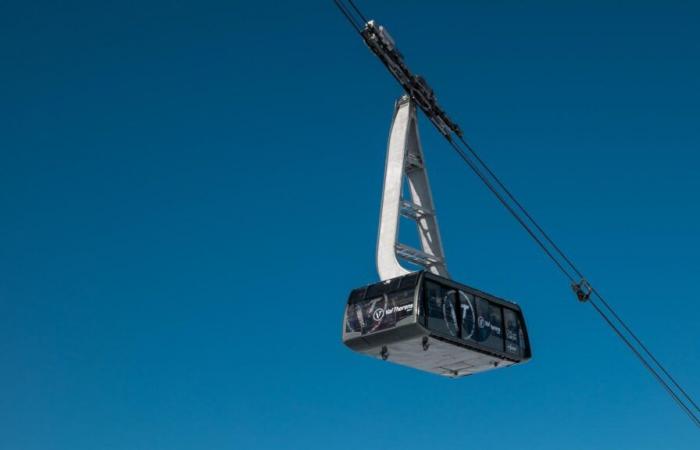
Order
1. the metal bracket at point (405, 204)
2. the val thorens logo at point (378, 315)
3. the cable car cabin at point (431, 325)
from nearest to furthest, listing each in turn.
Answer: the cable car cabin at point (431, 325)
the val thorens logo at point (378, 315)
the metal bracket at point (405, 204)

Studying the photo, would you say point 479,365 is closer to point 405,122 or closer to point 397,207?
point 397,207

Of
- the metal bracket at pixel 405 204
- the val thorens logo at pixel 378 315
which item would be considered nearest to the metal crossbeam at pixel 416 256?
the metal bracket at pixel 405 204

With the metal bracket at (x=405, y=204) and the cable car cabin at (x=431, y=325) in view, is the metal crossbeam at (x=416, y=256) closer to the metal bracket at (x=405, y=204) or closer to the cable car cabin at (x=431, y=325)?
the metal bracket at (x=405, y=204)

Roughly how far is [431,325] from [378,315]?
179cm

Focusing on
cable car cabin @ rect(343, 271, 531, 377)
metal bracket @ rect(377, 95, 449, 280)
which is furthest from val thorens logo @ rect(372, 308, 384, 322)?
metal bracket @ rect(377, 95, 449, 280)

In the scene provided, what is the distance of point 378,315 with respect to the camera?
27.7 metres

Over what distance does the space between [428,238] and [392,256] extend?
132 inches

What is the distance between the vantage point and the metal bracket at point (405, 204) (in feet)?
105

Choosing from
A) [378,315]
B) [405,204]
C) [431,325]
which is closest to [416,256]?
[405,204]

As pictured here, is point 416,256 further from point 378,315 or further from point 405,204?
point 378,315

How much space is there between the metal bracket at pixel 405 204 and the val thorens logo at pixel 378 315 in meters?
2.86

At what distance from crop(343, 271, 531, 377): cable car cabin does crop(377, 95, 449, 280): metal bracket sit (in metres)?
2.53

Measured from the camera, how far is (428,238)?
34.4 metres

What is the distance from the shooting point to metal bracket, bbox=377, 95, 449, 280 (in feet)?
105
